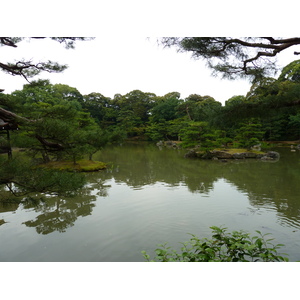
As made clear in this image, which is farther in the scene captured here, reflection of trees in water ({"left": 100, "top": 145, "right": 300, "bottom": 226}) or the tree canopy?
reflection of trees in water ({"left": 100, "top": 145, "right": 300, "bottom": 226})

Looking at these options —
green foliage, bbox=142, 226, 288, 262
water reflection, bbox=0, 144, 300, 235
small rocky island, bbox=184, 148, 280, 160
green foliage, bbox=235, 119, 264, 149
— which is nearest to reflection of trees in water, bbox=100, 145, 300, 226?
water reflection, bbox=0, 144, 300, 235

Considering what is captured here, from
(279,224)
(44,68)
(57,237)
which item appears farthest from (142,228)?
(44,68)

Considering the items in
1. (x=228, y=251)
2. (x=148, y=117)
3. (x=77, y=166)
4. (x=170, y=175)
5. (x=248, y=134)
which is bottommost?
(x=170, y=175)

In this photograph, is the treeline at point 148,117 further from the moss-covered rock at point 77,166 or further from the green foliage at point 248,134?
the moss-covered rock at point 77,166

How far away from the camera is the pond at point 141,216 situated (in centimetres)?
280

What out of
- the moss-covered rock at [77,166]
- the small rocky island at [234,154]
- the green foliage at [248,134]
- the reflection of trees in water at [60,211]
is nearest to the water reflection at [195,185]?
the reflection of trees in water at [60,211]

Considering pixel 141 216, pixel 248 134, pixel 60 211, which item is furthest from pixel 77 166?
pixel 248 134

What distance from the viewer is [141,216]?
3.80 m

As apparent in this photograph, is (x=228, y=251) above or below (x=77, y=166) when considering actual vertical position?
above

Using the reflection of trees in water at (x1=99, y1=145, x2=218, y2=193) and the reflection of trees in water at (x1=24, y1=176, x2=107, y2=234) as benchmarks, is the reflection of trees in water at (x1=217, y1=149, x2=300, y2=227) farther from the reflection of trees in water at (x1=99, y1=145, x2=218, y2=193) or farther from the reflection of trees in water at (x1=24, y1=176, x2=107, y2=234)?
the reflection of trees in water at (x1=24, y1=176, x2=107, y2=234)

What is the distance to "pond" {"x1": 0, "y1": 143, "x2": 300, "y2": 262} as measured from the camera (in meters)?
2.80

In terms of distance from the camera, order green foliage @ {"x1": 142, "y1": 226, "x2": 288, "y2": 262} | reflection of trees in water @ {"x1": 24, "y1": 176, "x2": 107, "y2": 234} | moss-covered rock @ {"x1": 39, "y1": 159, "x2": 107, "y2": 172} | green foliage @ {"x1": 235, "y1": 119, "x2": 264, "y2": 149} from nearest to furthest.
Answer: green foliage @ {"x1": 142, "y1": 226, "x2": 288, "y2": 262}, reflection of trees in water @ {"x1": 24, "y1": 176, "x2": 107, "y2": 234}, moss-covered rock @ {"x1": 39, "y1": 159, "x2": 107, "y2": 172}, green foliage @ {"x1": 235, "y1": 119, "x2": 264, "y2": 149}

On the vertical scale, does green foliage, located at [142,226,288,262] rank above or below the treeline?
below

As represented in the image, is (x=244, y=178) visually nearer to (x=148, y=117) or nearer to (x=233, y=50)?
(x=233, y=50)
